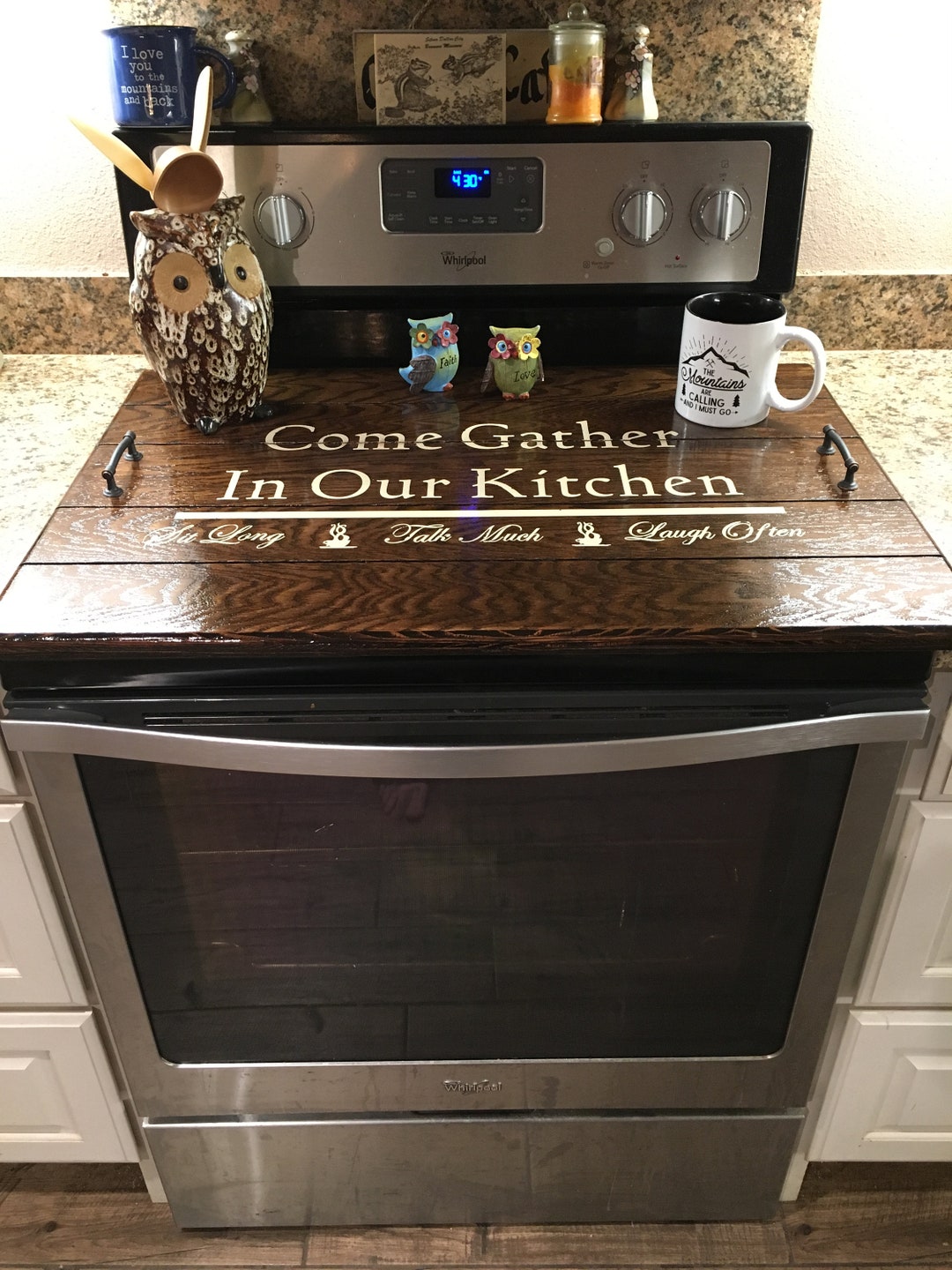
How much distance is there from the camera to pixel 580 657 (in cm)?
79

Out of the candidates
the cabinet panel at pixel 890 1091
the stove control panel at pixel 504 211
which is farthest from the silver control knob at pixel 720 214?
the cabinet panel at pixel 890 1091

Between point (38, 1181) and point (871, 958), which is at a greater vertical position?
point (871, 958)

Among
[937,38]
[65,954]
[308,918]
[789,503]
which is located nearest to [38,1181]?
[65,954]

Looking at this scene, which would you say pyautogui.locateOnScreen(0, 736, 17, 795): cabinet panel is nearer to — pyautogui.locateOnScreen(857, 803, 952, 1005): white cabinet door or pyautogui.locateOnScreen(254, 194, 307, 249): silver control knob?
pyautogui.locateOnScreen(254, 194, 307, 249): silver control knob

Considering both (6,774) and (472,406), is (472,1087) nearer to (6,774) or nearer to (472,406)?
(6,774)

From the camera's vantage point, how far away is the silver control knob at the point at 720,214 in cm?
111

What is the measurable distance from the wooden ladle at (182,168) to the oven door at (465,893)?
1.62 ft

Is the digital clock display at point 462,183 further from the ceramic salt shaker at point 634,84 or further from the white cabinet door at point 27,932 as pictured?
the white cabinet door at point 27,932

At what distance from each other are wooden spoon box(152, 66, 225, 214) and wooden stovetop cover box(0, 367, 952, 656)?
22 centimetres

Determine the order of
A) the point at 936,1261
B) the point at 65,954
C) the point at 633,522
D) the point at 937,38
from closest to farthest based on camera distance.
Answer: the point at 633,522
the point at 65,954
the point at 937,38
the point at 936,1261

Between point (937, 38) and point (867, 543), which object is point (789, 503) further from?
point (937, 38)

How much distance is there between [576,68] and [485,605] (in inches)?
25.3

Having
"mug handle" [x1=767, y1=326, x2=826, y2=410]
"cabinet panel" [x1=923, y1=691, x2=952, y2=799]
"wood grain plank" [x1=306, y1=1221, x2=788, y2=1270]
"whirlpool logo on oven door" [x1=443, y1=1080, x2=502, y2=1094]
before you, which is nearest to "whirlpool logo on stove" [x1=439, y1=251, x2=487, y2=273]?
"mug handle" [x1=767, y1=326, x2=826, y2=410]

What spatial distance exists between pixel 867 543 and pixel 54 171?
3.35 feet
